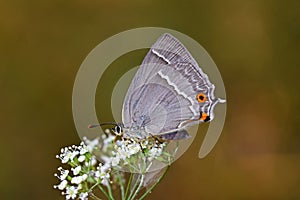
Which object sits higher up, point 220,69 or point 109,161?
point 220,69

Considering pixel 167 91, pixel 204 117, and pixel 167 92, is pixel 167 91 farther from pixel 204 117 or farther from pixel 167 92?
pixel 204 117

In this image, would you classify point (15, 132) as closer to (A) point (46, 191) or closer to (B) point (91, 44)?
(A) point (46, 191)

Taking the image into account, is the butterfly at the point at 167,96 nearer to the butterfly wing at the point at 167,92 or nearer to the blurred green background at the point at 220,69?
the butterfly wing at the point at 167,92

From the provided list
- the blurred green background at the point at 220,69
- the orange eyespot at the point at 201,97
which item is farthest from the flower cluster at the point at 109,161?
the blurred green background at the point at 220,69

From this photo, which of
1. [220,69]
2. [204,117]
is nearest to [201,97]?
[204,117]

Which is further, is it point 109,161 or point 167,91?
point 167,91

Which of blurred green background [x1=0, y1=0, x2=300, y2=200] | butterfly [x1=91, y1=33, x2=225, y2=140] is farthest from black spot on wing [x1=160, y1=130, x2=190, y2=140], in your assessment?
blurred green background [x1=0, y1=0, x2=300, y2=200]

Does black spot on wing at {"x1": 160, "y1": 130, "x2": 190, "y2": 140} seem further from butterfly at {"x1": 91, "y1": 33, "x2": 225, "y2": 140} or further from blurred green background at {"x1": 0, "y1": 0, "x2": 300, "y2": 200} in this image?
blurred green background at {"x1": 0, "y1": 0, "x2": 300, "y2": 200}
